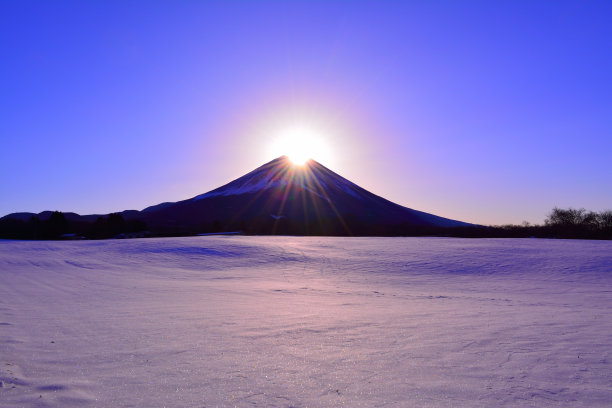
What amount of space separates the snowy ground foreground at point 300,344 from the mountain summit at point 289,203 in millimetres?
69055

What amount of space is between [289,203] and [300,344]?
114 m

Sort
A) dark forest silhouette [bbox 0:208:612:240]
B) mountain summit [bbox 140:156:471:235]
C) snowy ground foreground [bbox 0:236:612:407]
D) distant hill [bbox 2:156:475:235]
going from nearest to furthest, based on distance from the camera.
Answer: snowy ground foreground [bbox 0:236:612:407]
dark forest silhouette [bbox 0:208:612:240]
distant hill [bbox 2:156:475:235]
mountain summit [bbox 140:156:471:235]

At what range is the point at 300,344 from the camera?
6938mm

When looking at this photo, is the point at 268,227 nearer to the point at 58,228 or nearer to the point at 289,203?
the point at 58,228

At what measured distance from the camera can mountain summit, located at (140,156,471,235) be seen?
349 feet

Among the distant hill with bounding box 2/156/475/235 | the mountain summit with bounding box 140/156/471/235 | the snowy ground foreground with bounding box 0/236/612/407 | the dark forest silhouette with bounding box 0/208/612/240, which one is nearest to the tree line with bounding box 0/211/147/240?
the dark forest silhouette with bounding box 0/208/612/240

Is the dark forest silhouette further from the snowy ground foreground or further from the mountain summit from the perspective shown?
the snowy ground foreground

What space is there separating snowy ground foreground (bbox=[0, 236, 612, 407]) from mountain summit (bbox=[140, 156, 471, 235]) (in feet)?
227

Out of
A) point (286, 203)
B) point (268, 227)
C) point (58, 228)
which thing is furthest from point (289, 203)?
point (58, 228)

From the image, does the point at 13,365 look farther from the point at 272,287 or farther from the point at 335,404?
the point at 272,287

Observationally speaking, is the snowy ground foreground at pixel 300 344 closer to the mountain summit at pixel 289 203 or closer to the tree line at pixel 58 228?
the tree line at pixel 58 228

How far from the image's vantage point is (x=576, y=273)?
21.2 metres

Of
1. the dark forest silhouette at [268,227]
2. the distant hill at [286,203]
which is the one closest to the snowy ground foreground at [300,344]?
the dark forest silhouette at [268,227]

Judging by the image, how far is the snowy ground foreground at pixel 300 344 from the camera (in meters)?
4.84
